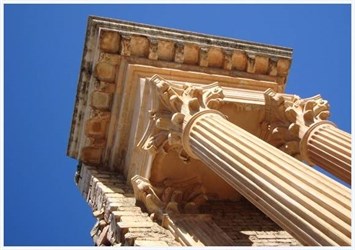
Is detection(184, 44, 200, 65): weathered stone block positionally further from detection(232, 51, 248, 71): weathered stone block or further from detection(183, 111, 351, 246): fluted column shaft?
detection(183, 111, 351, 246): fluted column shaft

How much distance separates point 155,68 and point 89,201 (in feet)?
15.0

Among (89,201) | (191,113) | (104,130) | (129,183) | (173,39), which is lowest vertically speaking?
(89,201)

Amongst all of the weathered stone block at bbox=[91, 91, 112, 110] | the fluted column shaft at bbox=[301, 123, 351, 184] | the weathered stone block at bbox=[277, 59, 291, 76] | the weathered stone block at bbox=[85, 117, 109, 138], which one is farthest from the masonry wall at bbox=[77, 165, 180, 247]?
the weathered stone block at bbox=[277, 59, 291, 76]

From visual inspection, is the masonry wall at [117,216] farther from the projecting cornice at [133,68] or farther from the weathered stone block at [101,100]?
the weathered stone block at [101,100]

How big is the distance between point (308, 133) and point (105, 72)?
17.9 feet

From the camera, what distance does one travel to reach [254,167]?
8.52m

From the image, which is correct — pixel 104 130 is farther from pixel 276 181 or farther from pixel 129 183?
pixel 276 181

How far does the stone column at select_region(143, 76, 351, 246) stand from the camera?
6.69m

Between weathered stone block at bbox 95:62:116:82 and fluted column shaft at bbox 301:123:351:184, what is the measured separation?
5.22m

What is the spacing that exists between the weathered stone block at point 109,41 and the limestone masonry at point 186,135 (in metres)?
0.03

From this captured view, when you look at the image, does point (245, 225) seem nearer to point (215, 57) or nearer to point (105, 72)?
point (215, 57)

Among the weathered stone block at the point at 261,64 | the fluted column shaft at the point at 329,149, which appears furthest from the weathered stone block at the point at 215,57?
the fluted column shaft at the point at 329,149

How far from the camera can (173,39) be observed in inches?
534

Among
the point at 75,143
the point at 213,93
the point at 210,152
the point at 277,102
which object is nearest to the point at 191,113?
the point at 213,93
